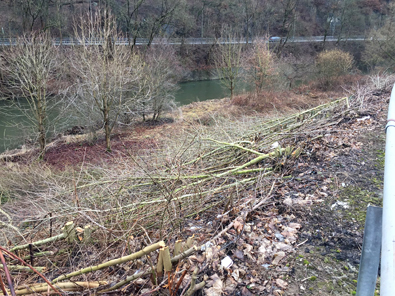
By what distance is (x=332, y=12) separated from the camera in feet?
146

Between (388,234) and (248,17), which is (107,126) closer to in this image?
(388,234)

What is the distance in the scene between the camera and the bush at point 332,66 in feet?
73.6

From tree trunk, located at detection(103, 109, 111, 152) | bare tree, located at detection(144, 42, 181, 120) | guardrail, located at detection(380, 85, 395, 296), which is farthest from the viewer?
bare tree, located at detection(144, 42, 181, 120)

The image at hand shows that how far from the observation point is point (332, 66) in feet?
73.9

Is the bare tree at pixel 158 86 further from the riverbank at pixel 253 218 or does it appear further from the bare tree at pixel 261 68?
the riverbank at pixel 253 218

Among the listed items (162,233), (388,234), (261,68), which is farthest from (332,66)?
(388,234)

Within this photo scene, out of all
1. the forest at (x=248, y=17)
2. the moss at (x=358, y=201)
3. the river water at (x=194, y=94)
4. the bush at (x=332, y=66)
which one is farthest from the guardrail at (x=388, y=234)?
the forest at (x=248, y=17)

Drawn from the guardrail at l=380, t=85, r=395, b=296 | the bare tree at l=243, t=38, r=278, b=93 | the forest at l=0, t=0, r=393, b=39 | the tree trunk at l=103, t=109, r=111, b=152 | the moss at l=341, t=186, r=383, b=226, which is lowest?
the tree trunk at l=103, t=109, r=111, b=152

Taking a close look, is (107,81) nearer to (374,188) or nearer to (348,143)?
(348,143)

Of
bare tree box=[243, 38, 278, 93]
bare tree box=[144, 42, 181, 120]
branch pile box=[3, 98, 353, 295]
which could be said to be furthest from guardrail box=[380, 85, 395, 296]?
bare tree box=[243, 38, 278, 93]

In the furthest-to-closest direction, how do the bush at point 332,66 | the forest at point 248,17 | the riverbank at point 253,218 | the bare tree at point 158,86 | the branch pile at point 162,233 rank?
the forest at point 248,17 < the bush at point 332,66 < the bare tree at point 158,86 < the riverbank at point 253,218 < the branch pile at point 162,233

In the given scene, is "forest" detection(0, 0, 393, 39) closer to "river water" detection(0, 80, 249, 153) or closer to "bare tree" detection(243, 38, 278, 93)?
"river water" detection(0, 80, 249, 153)

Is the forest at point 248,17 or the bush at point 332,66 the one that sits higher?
the forest at point 248,17

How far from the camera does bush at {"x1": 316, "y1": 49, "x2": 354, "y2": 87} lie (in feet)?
73.6
